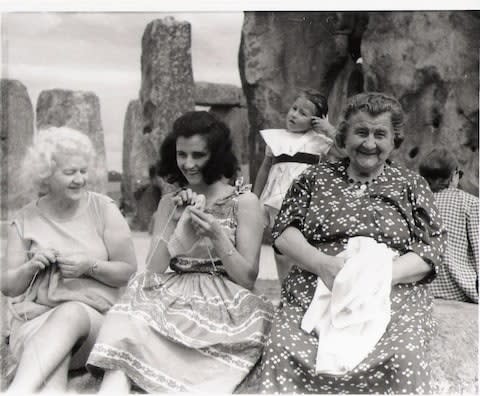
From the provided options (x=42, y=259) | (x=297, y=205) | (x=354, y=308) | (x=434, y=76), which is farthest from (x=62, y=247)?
(x=434, y=76)

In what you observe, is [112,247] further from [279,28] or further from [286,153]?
[279,28]

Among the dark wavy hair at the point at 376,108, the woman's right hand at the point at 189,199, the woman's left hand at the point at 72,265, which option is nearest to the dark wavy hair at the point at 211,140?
the woman's right hand at the point at 189,199

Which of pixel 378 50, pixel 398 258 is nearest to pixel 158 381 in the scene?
pixel 398 258

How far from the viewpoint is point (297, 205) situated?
9.52 feet

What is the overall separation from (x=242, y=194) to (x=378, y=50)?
10.0ft

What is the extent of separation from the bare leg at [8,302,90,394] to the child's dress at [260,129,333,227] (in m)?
1.52

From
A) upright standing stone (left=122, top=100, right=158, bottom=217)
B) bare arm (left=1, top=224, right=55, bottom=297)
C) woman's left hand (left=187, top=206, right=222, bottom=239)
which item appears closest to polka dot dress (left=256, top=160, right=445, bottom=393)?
woman's left hand (left=187, top=206, right=222, bottom=239)

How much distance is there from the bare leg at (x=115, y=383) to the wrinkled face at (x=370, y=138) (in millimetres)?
1297

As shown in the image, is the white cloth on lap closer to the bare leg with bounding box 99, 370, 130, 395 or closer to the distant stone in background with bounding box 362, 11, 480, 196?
the bare leg with bounding box 99, 370, 130, 395

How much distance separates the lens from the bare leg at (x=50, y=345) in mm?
2523

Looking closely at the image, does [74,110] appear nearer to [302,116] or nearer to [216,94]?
[216,94]

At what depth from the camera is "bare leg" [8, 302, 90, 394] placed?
8.28ft

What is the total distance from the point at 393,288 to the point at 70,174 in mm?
1433

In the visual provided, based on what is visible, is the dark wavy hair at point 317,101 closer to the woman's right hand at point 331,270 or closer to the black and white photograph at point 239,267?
the black and white photograph at point 239,267
